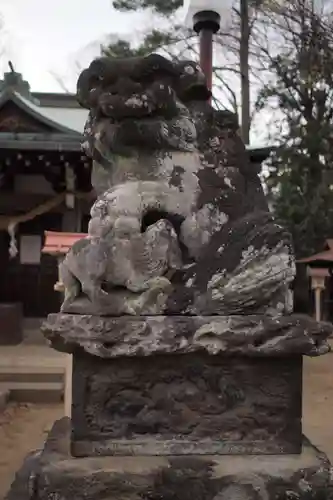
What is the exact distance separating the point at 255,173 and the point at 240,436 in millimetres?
1057

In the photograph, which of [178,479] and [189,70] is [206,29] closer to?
[189,70]

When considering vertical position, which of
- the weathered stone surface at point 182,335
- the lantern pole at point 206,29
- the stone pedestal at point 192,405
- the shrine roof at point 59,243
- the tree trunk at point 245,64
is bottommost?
the stone pedestal at point 192,405

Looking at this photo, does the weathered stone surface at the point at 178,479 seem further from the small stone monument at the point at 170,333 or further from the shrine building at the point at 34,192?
the shrine building at the point at 34,192

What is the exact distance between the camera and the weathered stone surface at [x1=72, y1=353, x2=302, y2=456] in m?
1.98

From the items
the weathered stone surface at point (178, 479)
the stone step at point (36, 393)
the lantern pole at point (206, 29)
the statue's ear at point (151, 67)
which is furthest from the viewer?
the stone step at point (36, 393)

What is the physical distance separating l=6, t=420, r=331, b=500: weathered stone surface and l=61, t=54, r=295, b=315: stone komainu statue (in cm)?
51

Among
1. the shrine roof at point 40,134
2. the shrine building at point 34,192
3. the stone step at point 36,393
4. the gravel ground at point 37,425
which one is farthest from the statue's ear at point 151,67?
the shrine building at point 34,192

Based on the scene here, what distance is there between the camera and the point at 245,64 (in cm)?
1634

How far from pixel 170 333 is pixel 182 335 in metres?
0.04

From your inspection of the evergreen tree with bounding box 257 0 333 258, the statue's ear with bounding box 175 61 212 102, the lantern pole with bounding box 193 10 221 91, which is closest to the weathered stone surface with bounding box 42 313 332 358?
the statue's ear with bounding box 175 61 212 102

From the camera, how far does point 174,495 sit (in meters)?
1.85

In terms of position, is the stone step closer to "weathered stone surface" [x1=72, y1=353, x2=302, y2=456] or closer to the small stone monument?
the small stone monument

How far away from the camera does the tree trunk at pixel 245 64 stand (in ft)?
50.8

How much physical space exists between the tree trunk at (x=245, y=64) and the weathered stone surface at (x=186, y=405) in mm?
13535
